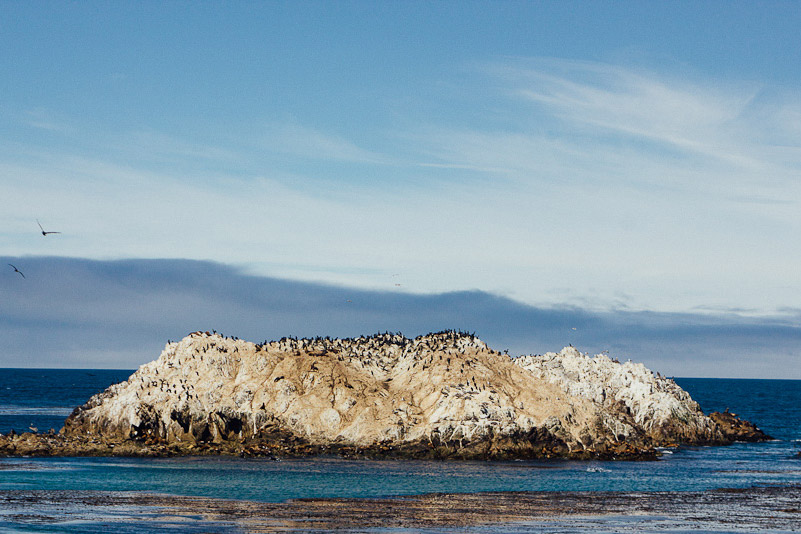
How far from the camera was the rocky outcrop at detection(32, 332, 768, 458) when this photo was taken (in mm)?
76875

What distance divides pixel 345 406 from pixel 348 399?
0.68m

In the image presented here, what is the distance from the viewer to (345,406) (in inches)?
3147

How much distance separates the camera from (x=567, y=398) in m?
82.2

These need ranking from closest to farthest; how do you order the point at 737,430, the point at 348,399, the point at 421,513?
the point at 421,513 < the point at 348,399 < the point at 737,430

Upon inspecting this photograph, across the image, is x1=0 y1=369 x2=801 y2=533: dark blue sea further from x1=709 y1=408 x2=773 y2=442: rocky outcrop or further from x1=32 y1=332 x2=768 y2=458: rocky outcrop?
x1=709 y1=408 x2=773 y2=442: rocky outcrop

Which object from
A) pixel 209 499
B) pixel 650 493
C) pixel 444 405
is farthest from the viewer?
pixel 444 405

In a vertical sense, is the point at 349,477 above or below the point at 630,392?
below

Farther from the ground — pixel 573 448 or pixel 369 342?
pixel 369 342

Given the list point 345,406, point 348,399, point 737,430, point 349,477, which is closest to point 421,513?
point 349,477

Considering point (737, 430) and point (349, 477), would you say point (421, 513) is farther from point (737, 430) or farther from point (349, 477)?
point (737, 430)

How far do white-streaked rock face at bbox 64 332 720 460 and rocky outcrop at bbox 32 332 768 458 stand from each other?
10cm

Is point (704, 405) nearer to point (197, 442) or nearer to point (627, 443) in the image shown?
point (627, 443)

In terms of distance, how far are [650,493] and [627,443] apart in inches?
1080

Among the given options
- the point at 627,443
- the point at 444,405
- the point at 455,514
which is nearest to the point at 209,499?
the point at 455,514
